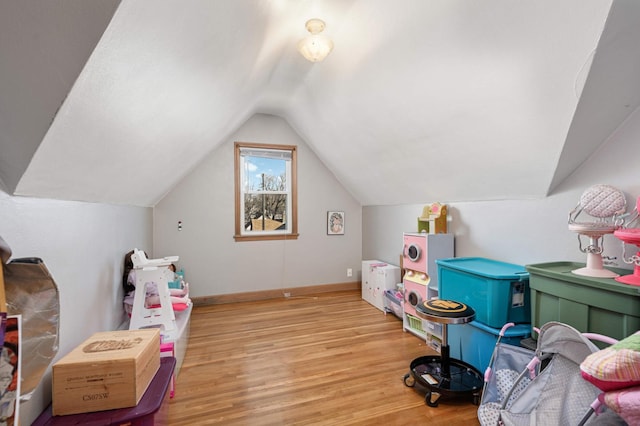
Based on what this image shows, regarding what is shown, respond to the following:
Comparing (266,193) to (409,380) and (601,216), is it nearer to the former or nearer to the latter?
(409,380)

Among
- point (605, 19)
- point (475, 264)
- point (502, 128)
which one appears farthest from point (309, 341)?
point (605, 19)

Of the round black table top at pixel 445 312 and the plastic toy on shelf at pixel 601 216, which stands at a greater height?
the plastic toy on shelf at pixel 601 216

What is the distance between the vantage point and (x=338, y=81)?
254cm

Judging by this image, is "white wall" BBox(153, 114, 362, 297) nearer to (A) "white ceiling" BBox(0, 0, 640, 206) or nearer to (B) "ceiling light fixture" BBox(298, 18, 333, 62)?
(A) "white ceiling" BBox(0, 0, 640, 206)

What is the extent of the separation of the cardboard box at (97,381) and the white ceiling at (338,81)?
2.57 feet

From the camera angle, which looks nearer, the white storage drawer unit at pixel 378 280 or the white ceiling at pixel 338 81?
the white ceiling at pixel 338 81

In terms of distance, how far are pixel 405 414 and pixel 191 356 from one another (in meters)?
1.81

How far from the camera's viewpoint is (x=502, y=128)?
1852 millimetres

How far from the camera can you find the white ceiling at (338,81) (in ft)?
2.90

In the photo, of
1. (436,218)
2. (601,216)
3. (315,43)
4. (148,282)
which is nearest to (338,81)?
(315,43)

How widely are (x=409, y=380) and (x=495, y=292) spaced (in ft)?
2.88

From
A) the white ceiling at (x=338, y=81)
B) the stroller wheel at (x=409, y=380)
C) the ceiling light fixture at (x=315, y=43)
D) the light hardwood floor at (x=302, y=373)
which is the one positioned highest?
the ceiling light fixture at (x=315, y=43)

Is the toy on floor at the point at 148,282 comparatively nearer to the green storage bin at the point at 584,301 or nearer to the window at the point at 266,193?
the window at the point at 266,193

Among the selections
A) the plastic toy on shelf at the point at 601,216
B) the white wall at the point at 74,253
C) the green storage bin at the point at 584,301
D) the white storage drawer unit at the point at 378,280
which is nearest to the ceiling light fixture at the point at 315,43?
the white wall at the point at 74,253
